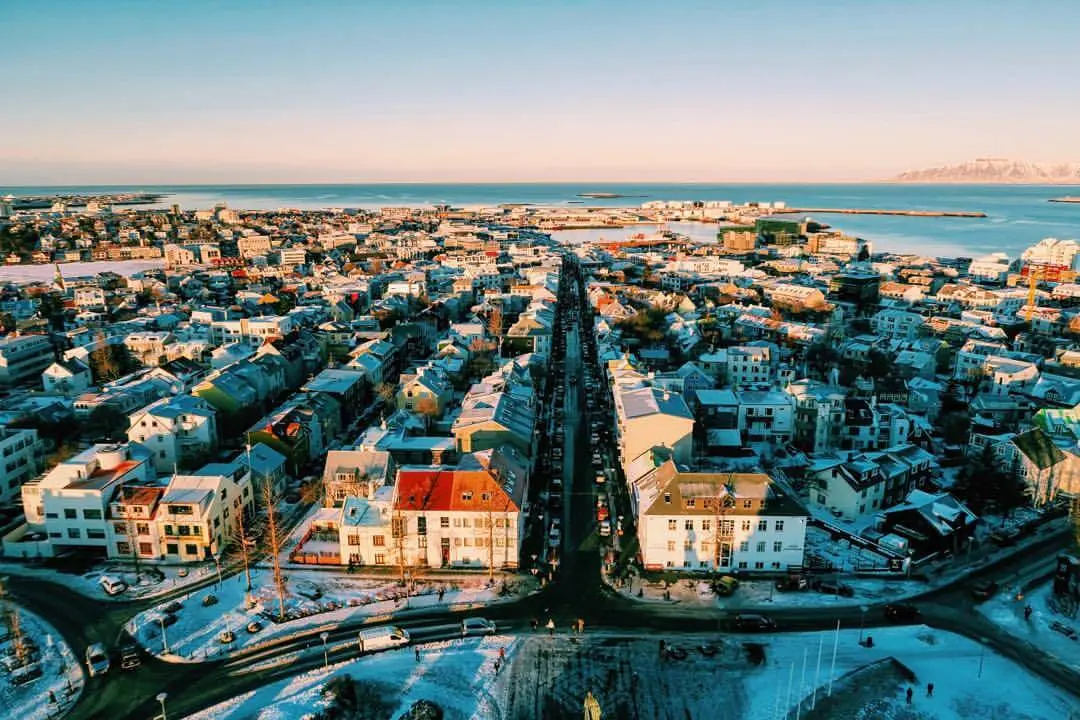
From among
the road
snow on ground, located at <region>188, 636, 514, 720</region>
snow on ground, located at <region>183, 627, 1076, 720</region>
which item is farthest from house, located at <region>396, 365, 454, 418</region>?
snow on ground, located at <region>183, 627, 1076, 720</region>

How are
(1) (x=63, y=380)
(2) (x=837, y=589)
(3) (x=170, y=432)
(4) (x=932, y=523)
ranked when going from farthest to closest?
(1) (x=63, y=380) < (3) (x=170, y=432) < (4) (x=932, y=523) < (2) (x=837, y=589)

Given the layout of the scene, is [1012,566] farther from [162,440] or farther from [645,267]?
[645,267]

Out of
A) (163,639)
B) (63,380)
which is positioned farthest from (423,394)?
(63,380)

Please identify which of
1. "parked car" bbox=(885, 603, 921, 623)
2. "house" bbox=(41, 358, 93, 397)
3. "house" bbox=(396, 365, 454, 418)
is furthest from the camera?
"house" bbox=(41, 358, 93, 397)

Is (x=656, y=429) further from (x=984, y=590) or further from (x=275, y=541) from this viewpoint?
(x=275, y=541)

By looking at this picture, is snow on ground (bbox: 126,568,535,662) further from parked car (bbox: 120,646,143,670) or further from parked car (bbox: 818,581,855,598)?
parked car (bbox: 818,581,855,598)

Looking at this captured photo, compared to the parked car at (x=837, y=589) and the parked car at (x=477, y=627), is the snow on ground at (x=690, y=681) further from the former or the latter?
the parked car at (x=837, y=589)
